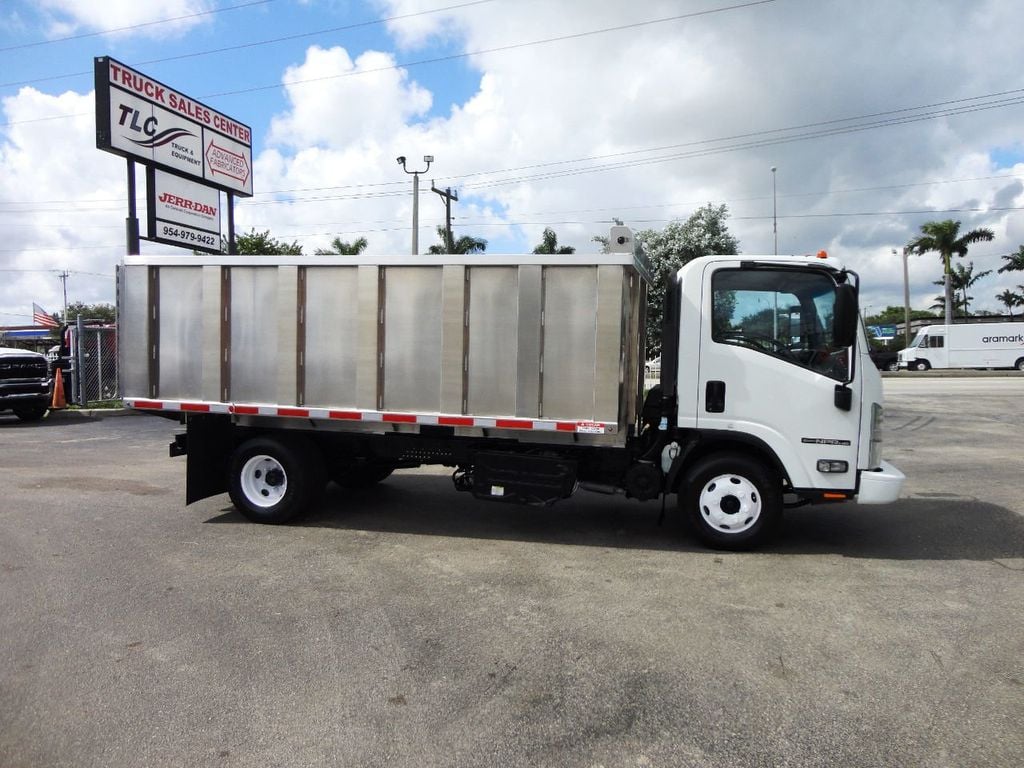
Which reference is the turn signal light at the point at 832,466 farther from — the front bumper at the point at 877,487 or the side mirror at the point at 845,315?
the side mirror at the point at 845,315

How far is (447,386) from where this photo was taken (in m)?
6.17

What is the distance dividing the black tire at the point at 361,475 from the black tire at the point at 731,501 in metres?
3.30

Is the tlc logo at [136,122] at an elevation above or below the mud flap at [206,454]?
above

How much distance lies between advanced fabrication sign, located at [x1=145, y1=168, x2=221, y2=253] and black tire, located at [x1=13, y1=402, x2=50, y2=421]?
4.57 metres

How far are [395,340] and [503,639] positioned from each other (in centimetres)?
304

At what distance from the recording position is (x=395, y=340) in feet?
20.6

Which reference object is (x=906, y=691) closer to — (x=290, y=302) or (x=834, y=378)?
(x=834, y=378)

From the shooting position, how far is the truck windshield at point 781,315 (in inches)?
222

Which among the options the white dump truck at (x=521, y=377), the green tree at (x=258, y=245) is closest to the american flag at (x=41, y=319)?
the green tree at (x=258, y=245)

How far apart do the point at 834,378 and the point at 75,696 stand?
5.51 metres

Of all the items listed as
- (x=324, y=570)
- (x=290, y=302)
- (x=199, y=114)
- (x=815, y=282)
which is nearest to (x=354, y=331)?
(x=290, y=302)

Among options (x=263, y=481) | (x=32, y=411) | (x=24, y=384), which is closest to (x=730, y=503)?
(x=263, y=481)

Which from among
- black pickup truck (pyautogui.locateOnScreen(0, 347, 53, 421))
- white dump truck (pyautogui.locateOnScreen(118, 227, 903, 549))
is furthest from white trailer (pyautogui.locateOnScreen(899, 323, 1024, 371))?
black pickup truck (pyautogui.locateOnScreen(0, 347, 53, 421))

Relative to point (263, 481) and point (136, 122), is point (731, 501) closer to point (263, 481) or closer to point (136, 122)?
point (263, 481)
